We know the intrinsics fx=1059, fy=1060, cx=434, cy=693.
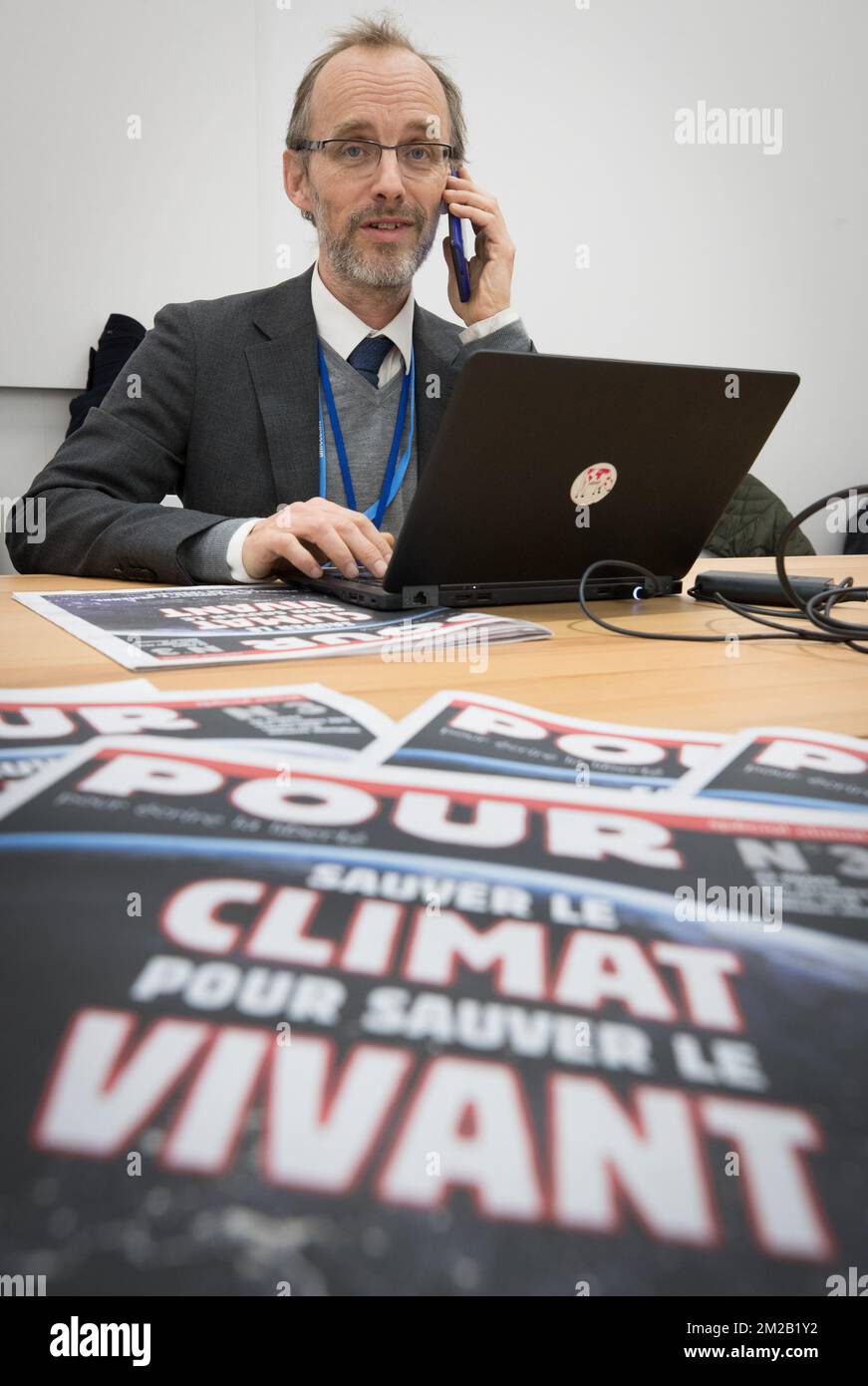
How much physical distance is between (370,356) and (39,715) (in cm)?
108

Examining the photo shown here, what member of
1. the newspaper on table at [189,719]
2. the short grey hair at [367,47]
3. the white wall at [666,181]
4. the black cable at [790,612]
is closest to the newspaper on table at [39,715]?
the newspaper on table at [189,719]

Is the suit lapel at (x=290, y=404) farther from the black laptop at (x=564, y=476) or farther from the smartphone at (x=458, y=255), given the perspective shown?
the black laptop at (x=564, y=476)

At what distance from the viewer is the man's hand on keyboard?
0.93m

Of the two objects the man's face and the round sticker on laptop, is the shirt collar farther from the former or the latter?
the round sticker on laptop

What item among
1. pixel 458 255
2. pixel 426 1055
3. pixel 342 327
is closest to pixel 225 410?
pixel 342 327

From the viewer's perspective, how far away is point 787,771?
0.48 metres

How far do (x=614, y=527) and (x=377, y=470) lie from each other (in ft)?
1.97

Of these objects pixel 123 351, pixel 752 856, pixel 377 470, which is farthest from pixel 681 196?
pixel 752 856

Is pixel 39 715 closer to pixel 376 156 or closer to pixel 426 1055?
pixel 426 1055

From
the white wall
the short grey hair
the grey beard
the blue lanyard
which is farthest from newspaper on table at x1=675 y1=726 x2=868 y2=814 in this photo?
the white wall

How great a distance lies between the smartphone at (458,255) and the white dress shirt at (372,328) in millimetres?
50

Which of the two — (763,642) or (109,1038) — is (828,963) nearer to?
(109,1038)

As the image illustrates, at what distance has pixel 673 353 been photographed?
338 centimetres
